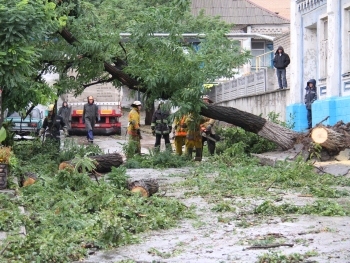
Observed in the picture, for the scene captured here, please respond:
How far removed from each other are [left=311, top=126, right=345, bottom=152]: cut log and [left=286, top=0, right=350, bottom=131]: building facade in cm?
446

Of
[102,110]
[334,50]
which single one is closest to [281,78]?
[334,50]

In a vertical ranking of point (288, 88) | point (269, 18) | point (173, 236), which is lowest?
point (173, 236)

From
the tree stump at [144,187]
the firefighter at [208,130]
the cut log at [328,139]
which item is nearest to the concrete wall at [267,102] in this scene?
the firefighter at [208,130]

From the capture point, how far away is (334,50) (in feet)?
75.9

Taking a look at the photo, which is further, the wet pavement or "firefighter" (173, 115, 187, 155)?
"firefighter" (173, 115, 187, 155)

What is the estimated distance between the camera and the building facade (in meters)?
22.8

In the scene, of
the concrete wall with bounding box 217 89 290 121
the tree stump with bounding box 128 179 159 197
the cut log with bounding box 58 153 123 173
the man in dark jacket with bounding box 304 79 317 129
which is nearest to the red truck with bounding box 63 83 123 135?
the concrete wall with bounding box 217 89 290 121

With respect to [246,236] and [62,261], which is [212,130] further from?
[62,261]

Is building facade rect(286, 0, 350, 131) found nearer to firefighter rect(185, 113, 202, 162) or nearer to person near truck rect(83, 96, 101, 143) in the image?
firefighter rect(185, 113, 202, 162)

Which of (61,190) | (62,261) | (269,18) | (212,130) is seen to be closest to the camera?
(62,261)

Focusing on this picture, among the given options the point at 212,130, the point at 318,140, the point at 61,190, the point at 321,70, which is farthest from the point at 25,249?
the point at 321,70

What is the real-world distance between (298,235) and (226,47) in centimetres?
1063

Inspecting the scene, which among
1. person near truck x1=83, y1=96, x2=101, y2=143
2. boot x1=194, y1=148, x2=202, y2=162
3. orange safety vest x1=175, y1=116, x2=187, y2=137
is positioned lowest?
boot x1=194, y1=148, x2=202, y2=162

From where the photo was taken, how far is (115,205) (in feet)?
34.6
